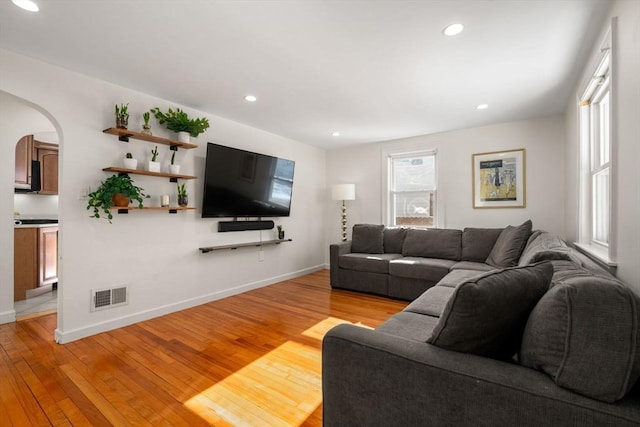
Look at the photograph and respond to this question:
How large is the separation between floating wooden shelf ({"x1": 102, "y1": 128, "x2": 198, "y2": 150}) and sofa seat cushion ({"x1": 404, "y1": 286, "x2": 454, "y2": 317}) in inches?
109

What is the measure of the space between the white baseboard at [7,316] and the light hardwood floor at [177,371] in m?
0.10

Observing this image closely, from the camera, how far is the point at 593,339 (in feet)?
2.53

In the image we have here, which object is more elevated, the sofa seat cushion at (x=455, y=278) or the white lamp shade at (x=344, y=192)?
the white lamp shade at (x=344, y=192)

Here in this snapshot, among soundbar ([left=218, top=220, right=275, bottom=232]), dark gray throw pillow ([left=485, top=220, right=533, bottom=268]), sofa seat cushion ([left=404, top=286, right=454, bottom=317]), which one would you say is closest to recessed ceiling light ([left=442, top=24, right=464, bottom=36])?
sofa seat cushion ([left=404, top=286, right=454, bottom=317])

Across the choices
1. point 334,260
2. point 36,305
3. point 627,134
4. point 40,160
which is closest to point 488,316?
point 627,134

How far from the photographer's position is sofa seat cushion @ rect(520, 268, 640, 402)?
75 centimetres

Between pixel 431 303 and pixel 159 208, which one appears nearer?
pixel 431 303

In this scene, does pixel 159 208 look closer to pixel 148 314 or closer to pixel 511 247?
pixel 148 314

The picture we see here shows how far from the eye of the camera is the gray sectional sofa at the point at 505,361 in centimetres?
76

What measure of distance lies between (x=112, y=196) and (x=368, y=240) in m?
3.26

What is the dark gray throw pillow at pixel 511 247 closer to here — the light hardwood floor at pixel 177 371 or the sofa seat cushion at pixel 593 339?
the light hardwood floor at pixel 177 371

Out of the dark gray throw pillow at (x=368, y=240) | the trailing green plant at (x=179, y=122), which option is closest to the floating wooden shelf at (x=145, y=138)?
the trailing green plant at (x=179, y=122)

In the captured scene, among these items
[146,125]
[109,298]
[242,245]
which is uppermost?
[146,125]

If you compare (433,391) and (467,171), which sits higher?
(467,171)
